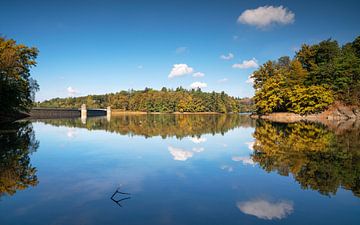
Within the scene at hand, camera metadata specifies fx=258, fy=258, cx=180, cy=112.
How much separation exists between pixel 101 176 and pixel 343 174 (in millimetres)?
9399

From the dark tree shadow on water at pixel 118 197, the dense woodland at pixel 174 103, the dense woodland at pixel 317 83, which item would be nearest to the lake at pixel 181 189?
the dark tree shadow on water at pixel 118 197

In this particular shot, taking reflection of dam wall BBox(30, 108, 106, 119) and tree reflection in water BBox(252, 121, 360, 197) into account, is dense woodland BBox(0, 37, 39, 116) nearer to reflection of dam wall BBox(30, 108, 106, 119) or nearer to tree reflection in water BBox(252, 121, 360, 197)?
reflection of dam wall BBox(30, 108, 106, 119)

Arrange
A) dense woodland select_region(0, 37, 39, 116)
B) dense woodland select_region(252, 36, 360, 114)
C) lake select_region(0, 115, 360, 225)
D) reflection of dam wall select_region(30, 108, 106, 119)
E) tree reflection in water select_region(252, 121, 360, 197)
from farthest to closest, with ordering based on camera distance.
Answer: reflection of dam wall select_region(30, 108, 106, 119) < dense woodland select_region(252, 36, 360, 114) < dense woodland select_region(0, 37, 39, 116) < tree reflection in water select_region(252, 121, 360, 197) < lake select_region(0, 115, 360, 225)

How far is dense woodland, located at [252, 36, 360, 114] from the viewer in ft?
189

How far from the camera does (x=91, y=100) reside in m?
166

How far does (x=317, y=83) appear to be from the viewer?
63906 millimetres

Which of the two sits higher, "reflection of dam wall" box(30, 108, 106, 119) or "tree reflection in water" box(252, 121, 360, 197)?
"reflection of dam wall" box(30, 108, 106, 119)

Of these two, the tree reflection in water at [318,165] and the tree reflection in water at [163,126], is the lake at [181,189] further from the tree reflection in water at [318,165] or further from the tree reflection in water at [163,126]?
the tree reflection in water at [163,126]

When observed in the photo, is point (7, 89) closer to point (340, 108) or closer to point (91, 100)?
point (340, 108)

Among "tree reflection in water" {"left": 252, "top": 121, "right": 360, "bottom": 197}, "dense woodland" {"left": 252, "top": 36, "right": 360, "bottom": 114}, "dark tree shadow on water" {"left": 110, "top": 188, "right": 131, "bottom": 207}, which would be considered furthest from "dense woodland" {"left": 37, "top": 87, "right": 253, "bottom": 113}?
"dark tree shadow on water" {"left": 110, "top": 188, "right": 131, "bottom": 207}

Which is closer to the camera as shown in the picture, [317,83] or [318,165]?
[318,165]

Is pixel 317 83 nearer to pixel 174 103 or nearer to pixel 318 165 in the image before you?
pixel 318 165

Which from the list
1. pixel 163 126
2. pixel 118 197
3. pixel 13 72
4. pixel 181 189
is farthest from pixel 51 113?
pixel 181 189


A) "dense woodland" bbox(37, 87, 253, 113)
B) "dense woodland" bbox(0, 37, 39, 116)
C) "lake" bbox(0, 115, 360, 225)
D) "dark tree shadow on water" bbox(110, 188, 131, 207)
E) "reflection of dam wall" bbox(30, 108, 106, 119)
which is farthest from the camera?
"dense woodland" bbox(37, 87, 253, 113)
